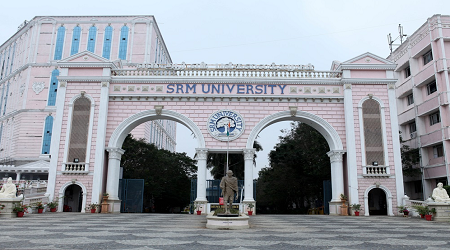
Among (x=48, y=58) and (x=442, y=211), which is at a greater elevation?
(x=48, y=58)

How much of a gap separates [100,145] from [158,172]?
1740 centimetres

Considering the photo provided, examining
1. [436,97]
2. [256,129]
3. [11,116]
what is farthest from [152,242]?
[11,116]

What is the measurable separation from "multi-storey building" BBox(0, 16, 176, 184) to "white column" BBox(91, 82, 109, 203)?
2073 cm

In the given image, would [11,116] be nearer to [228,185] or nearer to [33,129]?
[33,129]

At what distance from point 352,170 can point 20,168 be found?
29.6 metres

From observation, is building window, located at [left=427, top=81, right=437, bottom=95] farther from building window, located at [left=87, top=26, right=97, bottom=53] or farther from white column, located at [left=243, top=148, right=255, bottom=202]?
building window, located at [left=87, top=26, right=97, bottom=53]

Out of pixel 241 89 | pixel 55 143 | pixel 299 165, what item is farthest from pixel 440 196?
pixel 55 143

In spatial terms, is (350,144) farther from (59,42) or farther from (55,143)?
(59,42)

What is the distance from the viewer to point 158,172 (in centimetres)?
3647

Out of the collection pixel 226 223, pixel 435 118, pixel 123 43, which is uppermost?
pixel 123 43

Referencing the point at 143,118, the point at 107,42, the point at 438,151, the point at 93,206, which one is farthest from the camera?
the point at 107,42

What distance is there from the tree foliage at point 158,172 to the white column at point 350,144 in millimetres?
18856

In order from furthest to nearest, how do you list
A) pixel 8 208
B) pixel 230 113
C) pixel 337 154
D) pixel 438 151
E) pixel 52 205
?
1. pixel 438 151
2. pixel 230 113
3. pixel 337 154
4. pixel 52 205
5. pixel 8 208

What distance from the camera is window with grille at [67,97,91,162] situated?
1948 cm
